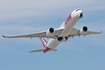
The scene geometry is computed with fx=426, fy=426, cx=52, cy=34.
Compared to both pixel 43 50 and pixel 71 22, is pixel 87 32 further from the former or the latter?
pixel 43 50

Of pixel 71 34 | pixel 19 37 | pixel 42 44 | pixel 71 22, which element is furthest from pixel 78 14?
pixel 42 44

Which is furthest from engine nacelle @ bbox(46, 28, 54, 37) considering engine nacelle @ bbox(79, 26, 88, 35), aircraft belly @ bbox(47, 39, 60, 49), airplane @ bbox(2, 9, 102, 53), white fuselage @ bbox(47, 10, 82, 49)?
engine nacelle @ bbox(79, 26, 88, 35)

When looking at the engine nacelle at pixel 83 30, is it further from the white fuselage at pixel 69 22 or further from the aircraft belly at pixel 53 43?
the aircraft belly at pixel 53 43

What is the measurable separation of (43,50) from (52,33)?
14.7 metres

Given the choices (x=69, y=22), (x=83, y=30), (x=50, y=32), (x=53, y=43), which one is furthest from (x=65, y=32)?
(x=53, y=43)

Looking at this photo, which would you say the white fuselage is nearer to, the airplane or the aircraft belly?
the airplane

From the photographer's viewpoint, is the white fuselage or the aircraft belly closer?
the white fuselage

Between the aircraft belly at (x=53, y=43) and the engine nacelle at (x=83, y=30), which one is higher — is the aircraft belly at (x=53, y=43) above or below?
below

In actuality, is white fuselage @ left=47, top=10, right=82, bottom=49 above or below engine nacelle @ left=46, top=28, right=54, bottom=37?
above

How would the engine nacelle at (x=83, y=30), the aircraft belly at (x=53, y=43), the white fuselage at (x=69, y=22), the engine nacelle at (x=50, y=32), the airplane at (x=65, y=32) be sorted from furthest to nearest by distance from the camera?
the aircraft belly at (x=53, y=43) < the engine nacelle at (x=83, y=30) < the engine nacelle at (x=50, y=32) < the airplane at (x=65, y=32) < the white fuselage at (x=69, y=22)

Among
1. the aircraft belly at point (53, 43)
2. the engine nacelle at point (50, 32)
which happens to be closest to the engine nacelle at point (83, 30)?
the aircraft belly at point (53, 43)

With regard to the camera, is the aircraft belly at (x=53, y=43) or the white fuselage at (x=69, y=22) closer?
the white fuselage at (x=69, y=22)

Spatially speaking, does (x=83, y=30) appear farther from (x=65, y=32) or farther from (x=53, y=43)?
(x=53, y=43)

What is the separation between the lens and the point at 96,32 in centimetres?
10656
